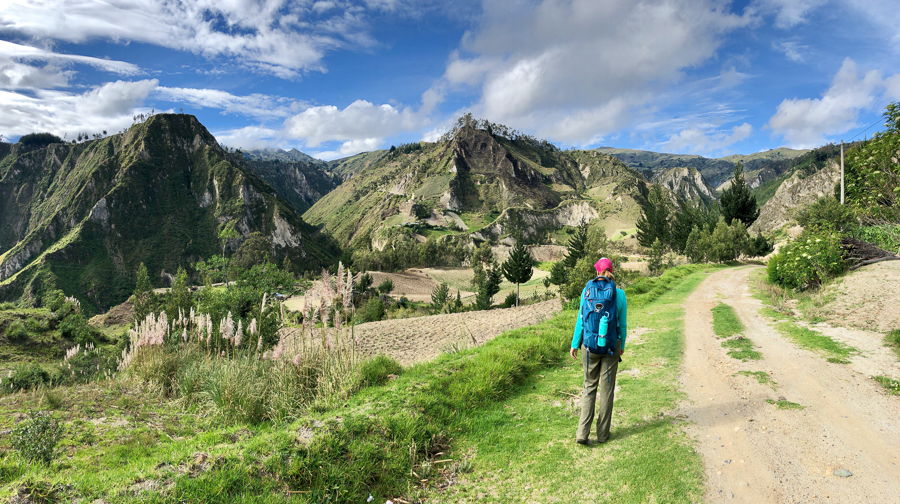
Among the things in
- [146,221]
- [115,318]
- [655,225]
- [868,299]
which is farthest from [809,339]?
[146,221]

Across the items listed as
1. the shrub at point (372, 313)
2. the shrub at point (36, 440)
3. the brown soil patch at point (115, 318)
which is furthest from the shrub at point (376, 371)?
the brown soil patch at point (115, 318)

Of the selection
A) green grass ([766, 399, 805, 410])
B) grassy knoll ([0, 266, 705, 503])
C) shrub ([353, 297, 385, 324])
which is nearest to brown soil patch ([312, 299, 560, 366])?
grassy knoll ([0, 266, 705, 503])

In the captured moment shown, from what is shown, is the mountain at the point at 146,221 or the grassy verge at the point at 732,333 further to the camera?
the mountain at the point at 146,221

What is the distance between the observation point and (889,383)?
5469 mm

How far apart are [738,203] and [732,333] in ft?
147

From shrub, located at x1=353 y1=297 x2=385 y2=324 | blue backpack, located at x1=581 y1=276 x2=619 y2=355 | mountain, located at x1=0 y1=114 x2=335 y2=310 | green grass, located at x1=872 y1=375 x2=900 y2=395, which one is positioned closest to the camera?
blue backpack, located at x1=581 y1=276 x2=619 y2=355

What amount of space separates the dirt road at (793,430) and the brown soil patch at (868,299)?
2195 mm

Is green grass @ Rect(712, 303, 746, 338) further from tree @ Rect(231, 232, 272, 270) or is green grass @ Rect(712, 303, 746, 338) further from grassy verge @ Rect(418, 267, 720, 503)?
tree @ Rect(231, 232, 272, 270)

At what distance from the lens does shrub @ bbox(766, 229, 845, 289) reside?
41.6 feet

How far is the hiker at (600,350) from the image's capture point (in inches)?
179

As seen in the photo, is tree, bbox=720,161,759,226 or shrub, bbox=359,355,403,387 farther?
tree, bbox=720,161,759,226

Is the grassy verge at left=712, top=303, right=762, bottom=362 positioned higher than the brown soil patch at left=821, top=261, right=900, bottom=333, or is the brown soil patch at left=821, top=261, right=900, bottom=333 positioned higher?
the brown soil patch at left=821, top=261, right=900, bottom=333

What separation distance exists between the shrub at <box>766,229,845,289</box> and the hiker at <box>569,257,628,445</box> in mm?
12865

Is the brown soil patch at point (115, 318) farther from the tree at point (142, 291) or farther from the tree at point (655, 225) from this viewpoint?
the tree at point (655, 225)
